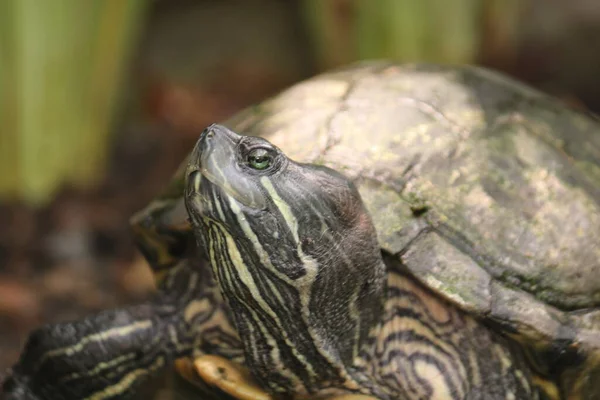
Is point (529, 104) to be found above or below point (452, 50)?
below

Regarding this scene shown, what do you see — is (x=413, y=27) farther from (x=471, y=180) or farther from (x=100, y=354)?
(x=100, y=354)

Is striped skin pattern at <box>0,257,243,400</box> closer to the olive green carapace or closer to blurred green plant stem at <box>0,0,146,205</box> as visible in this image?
the olive green carapace

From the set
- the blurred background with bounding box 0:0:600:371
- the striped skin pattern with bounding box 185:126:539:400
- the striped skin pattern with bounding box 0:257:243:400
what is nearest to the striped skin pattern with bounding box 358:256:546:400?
the striped skin pattern with bounding box 185:126:539:400

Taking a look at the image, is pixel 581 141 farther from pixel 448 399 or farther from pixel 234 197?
pixel 234 197

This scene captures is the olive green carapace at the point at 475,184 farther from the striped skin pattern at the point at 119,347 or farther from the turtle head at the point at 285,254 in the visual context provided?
the striped skin pattern at the point at 119,347

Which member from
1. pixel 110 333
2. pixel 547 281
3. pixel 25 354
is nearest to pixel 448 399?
pixel 547 281

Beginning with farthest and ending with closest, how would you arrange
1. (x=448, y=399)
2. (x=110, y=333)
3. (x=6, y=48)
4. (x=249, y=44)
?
1. (x=249, y=44)
2. (x=6, y=48)
3. (x=110, y=333)
4. (x=448, y=399)
